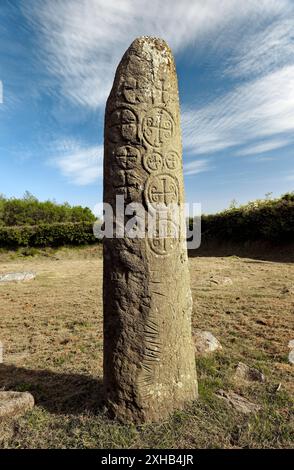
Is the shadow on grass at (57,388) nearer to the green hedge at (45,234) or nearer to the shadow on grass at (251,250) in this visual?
the shadow on grass at (251,250)

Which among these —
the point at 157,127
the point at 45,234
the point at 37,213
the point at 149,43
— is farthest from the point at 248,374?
the point at 37,213

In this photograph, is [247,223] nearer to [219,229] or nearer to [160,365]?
[219,229]

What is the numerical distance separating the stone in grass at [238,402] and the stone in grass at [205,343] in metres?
1.05

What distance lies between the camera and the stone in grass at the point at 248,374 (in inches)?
150

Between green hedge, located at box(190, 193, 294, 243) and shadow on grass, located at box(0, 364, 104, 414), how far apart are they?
13.5m

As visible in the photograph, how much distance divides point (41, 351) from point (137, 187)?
3083mm

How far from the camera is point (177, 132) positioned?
10.8ft

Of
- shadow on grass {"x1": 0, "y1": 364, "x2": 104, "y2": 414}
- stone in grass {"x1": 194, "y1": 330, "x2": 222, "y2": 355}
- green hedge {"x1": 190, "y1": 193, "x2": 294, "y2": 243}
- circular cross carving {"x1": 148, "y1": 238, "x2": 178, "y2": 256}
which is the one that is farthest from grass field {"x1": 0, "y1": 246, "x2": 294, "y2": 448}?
green hedge {"x1": 190, "y1": 193, "x2": 294, "y2": 243}

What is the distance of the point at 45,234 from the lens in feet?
66.1

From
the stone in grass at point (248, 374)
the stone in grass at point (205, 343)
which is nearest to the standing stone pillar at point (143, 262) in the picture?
the stone in grass at point (248, 374)

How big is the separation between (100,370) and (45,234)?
16.9 meters

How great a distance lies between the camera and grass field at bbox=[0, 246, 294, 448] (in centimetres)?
284

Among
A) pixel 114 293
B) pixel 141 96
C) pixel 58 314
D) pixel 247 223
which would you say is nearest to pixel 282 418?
pixel 114 293

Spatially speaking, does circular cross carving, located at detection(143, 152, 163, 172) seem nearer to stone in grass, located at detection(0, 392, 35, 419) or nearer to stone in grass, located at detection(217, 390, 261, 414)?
stone in grass, located at detection(217, 390, 261, 414)
